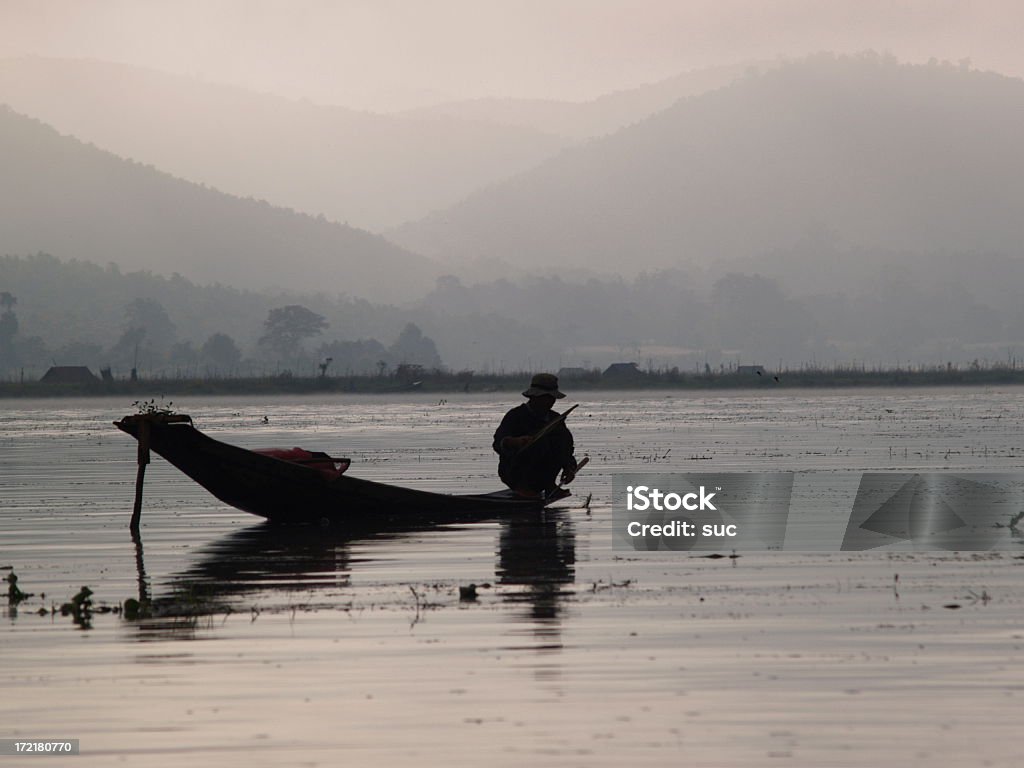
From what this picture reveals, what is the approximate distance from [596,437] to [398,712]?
45.6 m

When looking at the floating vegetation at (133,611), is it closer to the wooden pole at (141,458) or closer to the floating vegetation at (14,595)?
the floating vegetation at (14,595)

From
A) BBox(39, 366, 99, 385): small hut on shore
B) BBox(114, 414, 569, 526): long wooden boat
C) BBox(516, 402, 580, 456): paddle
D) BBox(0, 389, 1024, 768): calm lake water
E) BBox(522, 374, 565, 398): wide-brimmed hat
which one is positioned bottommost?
BBox(0, 389, 1024, 768): calm lake water

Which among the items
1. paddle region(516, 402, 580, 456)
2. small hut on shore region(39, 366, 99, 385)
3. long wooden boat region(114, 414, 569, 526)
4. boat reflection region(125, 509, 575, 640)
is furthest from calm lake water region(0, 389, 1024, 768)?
small hut on shore region(39, 366, 99, 385)

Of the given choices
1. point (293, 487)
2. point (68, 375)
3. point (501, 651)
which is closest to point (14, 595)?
point (501, 651)

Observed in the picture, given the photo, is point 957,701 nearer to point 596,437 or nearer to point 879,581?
point 879,581

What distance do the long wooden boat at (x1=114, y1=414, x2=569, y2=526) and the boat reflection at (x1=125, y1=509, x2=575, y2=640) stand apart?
1.03 ft

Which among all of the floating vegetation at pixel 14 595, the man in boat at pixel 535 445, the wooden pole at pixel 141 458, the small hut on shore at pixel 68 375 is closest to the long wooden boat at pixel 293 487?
the wooden pole at pixel 141 458

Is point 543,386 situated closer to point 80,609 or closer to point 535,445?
point 535,445

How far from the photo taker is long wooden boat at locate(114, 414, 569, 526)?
2233 centimetres

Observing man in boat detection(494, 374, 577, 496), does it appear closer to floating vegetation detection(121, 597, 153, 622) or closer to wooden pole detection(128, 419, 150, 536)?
wooden pole detection(128, 419, 150, 536)

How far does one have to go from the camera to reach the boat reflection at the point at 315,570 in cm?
1489

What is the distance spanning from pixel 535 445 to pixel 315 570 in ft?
20.4

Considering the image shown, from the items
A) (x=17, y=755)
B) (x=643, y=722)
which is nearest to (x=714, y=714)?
(x=643, y=722)

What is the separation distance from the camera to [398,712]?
419 inches
